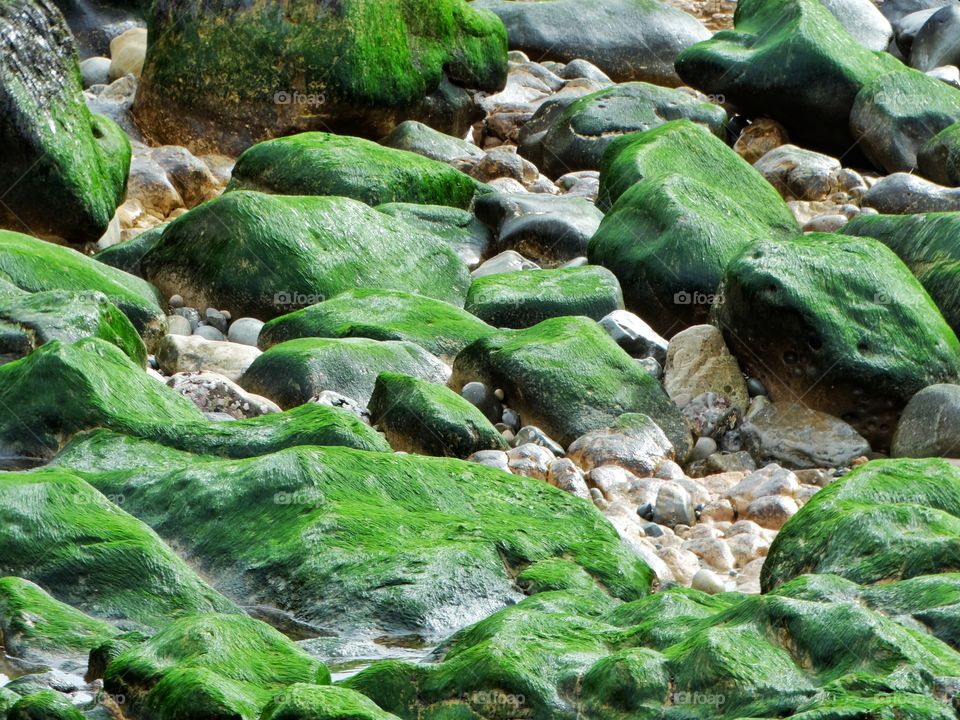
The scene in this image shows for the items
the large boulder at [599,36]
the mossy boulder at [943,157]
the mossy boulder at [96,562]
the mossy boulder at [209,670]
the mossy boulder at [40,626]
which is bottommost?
the large boulder at [599,36]

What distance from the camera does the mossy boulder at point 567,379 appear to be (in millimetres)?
9078

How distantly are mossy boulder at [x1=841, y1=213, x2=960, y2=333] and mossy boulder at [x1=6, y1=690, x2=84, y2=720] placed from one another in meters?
7.32

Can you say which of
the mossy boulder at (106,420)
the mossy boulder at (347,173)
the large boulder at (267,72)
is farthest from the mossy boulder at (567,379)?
the large boulder at (267,72)

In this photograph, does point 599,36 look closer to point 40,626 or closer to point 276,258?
point 276,258

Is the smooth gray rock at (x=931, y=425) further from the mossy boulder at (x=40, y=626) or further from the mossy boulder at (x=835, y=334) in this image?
the mossy boulder at (x=40, y=626)

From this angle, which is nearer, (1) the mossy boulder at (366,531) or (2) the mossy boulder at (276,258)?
(1) the mossy boulder at (366,531)

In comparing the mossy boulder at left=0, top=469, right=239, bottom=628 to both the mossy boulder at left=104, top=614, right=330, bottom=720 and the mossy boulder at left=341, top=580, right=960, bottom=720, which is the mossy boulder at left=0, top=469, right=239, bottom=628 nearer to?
the mossy boulder at left=104, top=614, right=330, bottom=720

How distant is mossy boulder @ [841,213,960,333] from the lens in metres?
10.5

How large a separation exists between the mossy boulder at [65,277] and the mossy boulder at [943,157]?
7.47 metres

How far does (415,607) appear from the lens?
6.11 metres

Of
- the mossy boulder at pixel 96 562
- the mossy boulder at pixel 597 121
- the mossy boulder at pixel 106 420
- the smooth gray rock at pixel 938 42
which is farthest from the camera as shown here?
the smooth gray rock at pixel 938 42

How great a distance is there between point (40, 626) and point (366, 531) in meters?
1.48

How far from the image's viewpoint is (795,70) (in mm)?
15523

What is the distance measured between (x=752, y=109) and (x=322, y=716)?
41.2 feet
